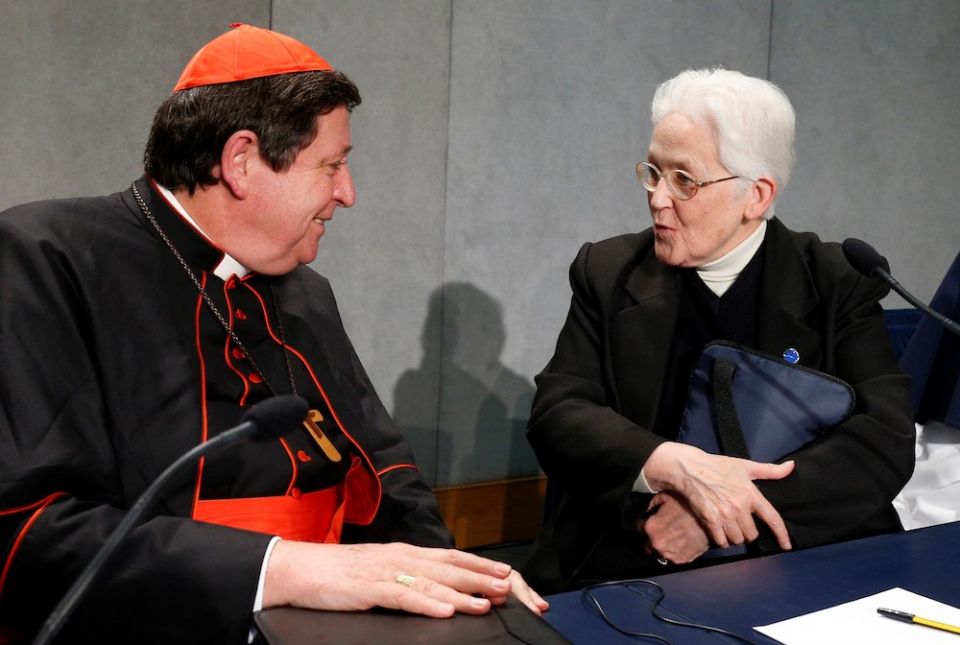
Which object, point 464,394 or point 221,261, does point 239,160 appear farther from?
point 464,394

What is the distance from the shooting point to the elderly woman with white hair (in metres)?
2.09

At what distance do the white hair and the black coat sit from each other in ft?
0.76

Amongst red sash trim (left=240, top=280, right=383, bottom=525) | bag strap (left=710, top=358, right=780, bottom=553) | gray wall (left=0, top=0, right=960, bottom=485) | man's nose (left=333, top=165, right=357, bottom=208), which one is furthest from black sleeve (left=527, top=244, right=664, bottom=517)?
gray wall (left=0, top=0, right=960, bottom=485)

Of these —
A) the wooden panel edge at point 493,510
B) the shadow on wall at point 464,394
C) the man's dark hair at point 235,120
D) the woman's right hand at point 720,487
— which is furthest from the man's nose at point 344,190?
the wooden panel edge at point 493,510

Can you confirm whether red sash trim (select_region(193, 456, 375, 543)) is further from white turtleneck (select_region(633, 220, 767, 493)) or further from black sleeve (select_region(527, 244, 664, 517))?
white turtleneck (select_region(633, 220, 767, 493))

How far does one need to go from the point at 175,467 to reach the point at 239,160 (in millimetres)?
873

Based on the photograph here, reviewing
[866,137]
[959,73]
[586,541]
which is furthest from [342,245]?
[959,73]

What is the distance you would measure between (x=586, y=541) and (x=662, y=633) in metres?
0.94

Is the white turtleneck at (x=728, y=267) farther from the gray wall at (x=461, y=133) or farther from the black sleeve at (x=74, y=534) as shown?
the gray wall at (x=461, y=133)

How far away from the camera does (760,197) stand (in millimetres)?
2336

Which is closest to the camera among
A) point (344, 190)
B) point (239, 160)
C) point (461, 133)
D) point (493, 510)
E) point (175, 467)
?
point (175, 467)

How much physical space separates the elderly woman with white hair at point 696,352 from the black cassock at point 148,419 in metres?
Result: 0.43

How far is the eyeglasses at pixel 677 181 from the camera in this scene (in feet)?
7.48

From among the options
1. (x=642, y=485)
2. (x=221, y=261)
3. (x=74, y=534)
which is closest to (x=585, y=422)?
(x=642, y=485)
